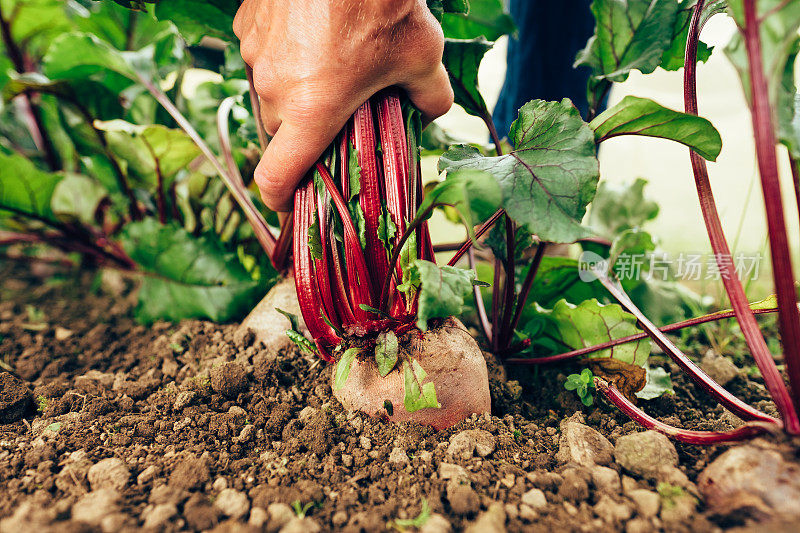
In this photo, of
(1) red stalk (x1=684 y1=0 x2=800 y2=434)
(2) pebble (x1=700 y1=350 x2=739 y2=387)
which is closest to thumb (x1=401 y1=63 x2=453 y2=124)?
(1) red stalk (x1=684 y1=0 x2=800 y2=434)

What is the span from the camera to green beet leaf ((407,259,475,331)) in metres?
0.82

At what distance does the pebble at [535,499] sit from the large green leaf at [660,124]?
0.77 m

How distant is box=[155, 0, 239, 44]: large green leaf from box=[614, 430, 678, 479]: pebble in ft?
4.92

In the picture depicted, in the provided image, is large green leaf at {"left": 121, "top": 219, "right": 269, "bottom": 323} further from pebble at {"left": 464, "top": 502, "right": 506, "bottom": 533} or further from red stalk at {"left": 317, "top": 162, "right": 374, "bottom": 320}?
pebble at {"left": 464, "top": 502, "right": 506, "bottom": 533}

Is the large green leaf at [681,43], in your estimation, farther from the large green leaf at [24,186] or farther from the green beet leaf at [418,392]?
the large green leaf at [24,186]

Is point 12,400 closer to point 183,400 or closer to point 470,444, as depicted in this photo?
point 183,400

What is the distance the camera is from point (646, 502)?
78cm

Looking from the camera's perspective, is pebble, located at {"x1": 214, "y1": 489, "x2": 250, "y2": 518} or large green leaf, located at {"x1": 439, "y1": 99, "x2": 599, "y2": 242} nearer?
pebble, located at {"x1": 214, "y1": 489, "x2": 250, "y2": 518}

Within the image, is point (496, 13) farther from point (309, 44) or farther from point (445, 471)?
point (445, 471)

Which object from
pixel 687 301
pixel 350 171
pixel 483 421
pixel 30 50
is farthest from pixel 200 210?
pixel 687 301

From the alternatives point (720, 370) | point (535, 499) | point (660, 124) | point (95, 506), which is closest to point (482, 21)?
point (660, 124)

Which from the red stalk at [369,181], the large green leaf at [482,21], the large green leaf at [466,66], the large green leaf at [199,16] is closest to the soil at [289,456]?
the red stalk at [369,181]

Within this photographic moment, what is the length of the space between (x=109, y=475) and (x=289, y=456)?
0.32m

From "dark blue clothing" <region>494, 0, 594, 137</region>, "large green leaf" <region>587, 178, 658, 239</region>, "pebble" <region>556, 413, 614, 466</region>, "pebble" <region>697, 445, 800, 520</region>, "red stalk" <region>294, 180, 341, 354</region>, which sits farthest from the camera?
"large green leaf" <region>587, 178, 658, 239</region>
